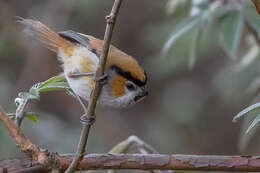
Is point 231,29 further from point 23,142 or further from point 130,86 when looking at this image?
point 23,142

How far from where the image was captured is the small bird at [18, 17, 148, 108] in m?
2.15

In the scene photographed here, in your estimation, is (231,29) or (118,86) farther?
(231,29)

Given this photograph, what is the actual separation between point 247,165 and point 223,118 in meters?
3.78

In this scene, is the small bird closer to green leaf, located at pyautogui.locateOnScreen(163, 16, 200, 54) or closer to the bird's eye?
the bird's eye

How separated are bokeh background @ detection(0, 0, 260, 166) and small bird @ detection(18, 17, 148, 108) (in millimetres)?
1556

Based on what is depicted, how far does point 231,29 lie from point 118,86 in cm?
64

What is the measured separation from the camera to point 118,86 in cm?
223

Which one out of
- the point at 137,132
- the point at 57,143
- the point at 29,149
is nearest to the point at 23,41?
the point at 57,143

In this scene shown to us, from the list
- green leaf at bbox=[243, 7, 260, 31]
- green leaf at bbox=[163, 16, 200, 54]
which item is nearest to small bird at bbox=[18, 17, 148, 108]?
green leaf at bbox=[163, 16, 200, 54]

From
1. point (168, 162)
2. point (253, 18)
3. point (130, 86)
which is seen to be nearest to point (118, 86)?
point (130, 86)

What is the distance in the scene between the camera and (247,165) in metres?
1.43

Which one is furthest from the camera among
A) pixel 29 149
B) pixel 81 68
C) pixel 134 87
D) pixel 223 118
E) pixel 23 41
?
pixel 223 118

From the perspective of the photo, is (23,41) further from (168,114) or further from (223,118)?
(223,118)

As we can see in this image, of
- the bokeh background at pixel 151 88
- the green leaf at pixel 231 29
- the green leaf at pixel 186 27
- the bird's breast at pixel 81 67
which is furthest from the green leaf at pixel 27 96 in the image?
the bokeh background at pixel 151 88
